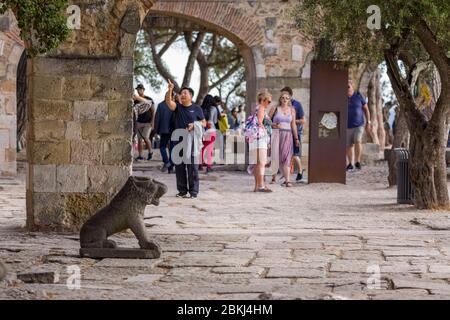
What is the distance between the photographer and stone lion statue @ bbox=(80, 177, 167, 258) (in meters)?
9.43

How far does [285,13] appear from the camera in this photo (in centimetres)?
2247

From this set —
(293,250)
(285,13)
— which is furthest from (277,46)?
(293,250)

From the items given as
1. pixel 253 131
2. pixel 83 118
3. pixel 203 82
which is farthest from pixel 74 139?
pixel 203 82

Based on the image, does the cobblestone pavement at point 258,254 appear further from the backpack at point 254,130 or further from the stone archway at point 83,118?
the backpack at point 254,130

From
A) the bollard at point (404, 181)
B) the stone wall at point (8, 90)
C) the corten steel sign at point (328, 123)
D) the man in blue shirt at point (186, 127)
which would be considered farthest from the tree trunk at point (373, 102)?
the bollard at point (404, 181)

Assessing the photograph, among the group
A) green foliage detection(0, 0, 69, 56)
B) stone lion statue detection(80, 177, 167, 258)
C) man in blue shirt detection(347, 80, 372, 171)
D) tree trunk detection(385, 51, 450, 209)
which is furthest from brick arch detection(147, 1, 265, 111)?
stone lion statue detection(80, 177, 167, 258)

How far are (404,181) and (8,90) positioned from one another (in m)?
8.65

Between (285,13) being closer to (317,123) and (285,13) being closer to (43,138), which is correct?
(317,123)

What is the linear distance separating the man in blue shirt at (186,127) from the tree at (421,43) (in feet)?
7.47

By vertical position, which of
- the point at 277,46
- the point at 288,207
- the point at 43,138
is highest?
the point at 277,46

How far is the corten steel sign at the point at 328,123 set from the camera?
19.0m

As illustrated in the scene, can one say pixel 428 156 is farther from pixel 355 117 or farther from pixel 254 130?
pixel 355 117

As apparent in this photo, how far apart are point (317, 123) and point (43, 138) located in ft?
27.9
